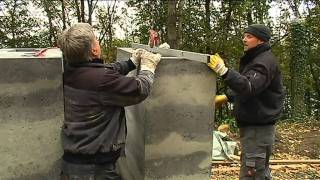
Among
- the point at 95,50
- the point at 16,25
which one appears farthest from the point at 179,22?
the point at 95,50

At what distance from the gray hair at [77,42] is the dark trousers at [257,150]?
6.24 ft

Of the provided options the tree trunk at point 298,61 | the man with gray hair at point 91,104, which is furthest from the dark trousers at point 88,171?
the tree trunk at point 298,61

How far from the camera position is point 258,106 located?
398 cm

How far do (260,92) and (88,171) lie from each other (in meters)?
1.76

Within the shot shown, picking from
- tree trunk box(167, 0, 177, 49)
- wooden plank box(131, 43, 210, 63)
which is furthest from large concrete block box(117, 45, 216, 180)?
tree trunk box(167, 0, 177, 49)

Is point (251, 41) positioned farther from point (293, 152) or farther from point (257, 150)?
point (293, 152)

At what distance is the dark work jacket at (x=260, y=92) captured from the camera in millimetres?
3846

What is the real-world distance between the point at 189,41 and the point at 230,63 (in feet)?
5.37

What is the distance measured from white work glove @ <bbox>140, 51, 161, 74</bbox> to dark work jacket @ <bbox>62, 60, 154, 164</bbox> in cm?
17

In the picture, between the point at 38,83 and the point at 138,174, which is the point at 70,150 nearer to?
the point at 38,83

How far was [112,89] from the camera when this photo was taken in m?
2.87

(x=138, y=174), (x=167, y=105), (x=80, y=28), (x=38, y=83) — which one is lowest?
(x=138, y=174)

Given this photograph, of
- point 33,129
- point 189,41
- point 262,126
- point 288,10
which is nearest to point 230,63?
point 189,41

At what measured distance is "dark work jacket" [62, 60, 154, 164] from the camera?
288 centimetres
